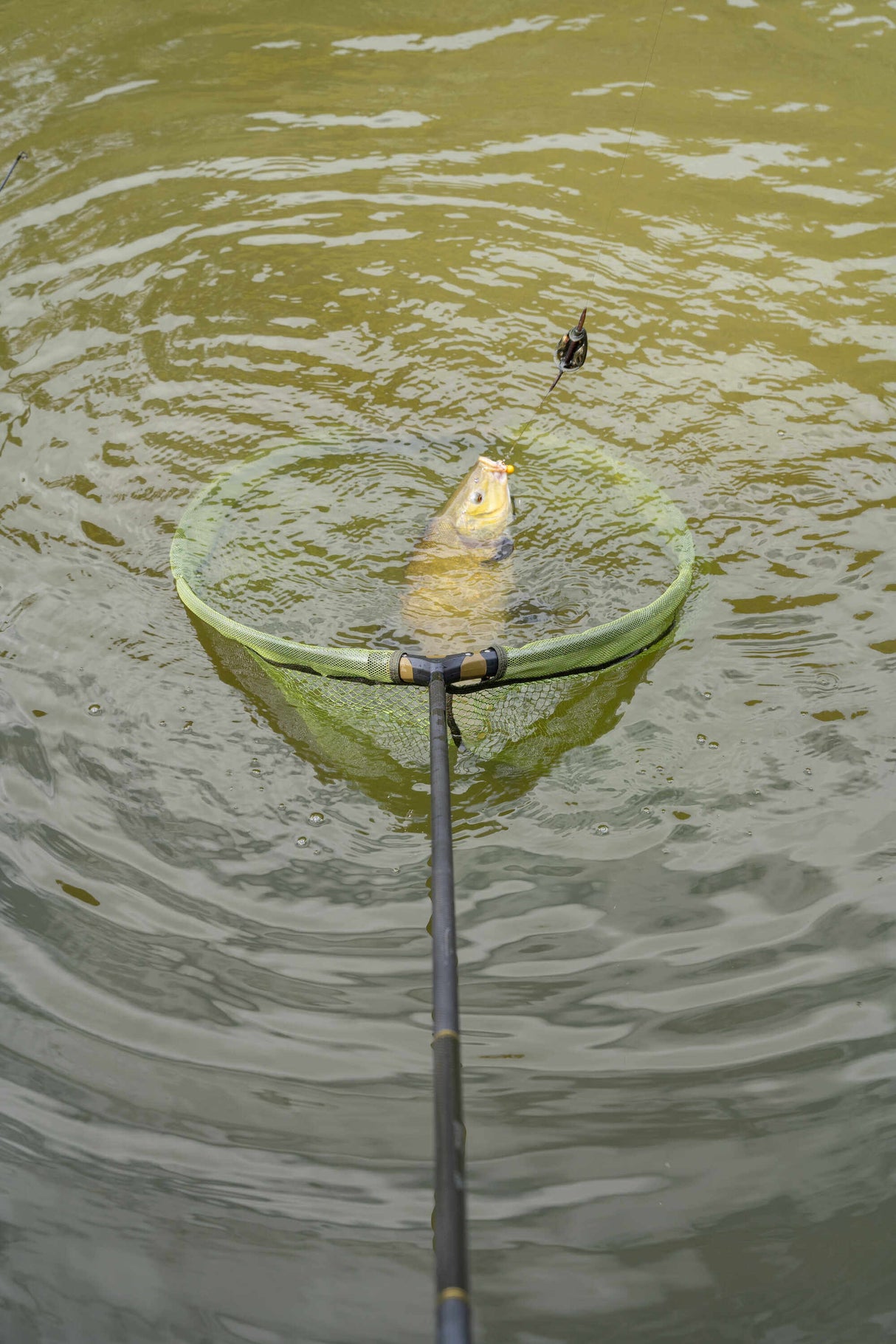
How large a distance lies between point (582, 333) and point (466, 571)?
2.95 ft

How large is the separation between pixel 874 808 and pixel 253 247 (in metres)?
4.45

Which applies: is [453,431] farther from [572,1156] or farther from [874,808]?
[572,1156]

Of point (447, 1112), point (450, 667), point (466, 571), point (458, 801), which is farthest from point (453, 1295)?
point (466, 571)

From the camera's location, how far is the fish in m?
3.62

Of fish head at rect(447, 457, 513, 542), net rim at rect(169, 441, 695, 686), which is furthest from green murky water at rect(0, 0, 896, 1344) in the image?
fish head at rect(447, 457, 513, 542)

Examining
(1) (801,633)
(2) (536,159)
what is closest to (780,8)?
(2) (536,159)

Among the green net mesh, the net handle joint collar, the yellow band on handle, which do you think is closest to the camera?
the yellow band on handle

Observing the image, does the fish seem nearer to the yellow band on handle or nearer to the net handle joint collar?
the net handle joint collar

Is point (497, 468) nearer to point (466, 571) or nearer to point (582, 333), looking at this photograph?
point (466, 571)

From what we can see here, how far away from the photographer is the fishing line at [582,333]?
3.63 meters

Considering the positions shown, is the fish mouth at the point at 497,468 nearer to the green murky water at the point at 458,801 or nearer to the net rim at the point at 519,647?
the green murky water at the point at 458,801

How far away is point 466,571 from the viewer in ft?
12.2

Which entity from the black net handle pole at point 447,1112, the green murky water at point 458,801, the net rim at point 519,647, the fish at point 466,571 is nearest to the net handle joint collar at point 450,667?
the net rim at point 519,647

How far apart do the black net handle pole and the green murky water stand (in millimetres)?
800
